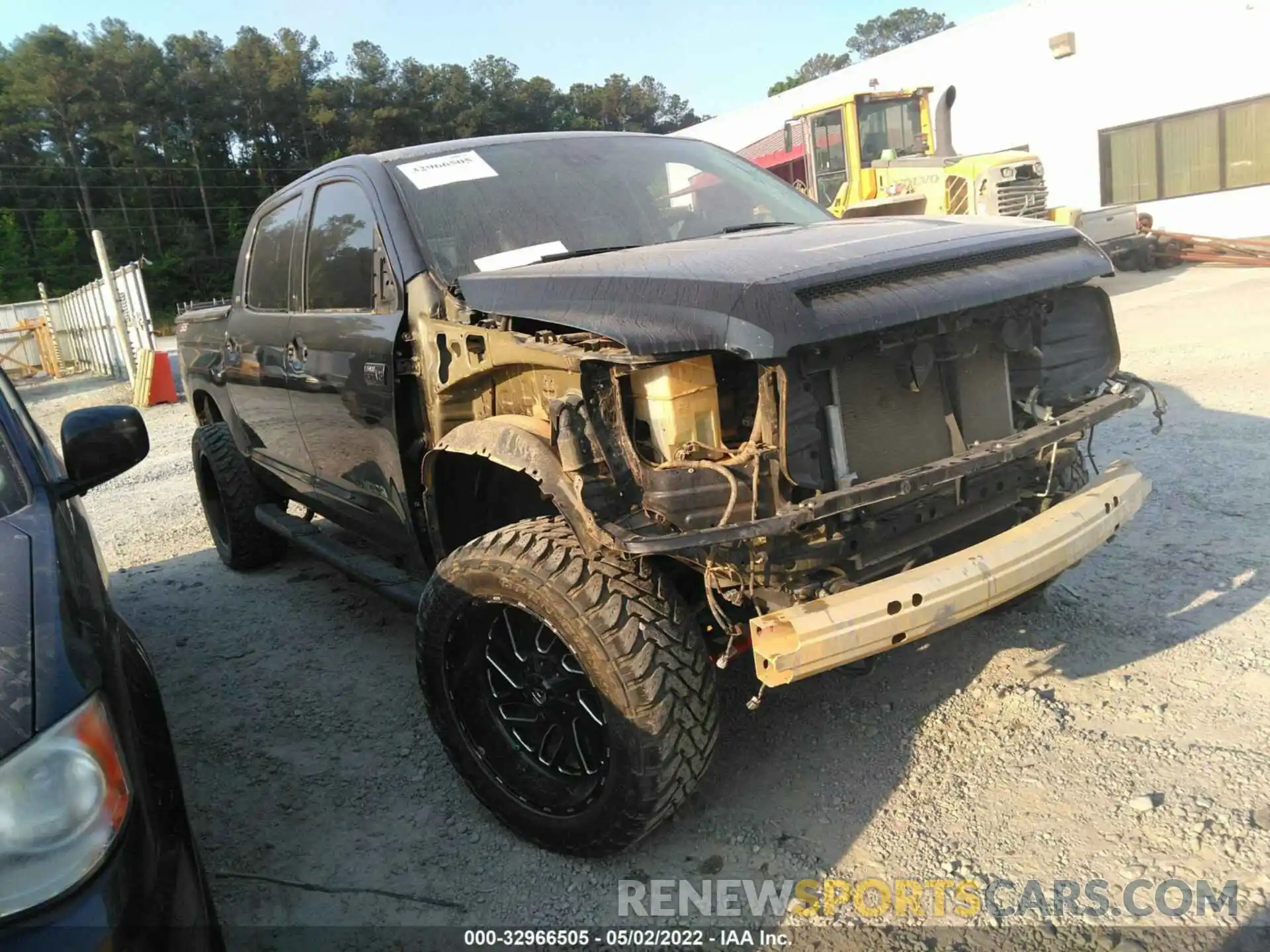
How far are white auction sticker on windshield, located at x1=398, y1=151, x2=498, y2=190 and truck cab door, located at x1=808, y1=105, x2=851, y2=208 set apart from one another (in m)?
11.3

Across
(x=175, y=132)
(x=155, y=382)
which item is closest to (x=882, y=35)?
A: (x=175, y=132)

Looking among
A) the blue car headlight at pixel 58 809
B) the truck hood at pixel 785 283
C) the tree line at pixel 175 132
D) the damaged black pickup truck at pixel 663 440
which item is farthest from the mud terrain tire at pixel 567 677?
the tree line at pixel 175 132

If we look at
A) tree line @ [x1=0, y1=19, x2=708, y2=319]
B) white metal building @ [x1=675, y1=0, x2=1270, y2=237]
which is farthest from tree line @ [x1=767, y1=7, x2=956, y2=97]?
white metal building @ [x1=675, y1=0, x2=1270, y2=237]

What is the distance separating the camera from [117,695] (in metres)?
1.88

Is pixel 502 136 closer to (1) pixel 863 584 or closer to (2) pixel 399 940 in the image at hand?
(1) pixel 863 584

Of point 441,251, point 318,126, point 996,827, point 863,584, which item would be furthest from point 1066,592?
point 318,126

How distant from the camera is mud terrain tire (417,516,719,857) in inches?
93.0

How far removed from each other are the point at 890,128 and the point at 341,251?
41.3ft

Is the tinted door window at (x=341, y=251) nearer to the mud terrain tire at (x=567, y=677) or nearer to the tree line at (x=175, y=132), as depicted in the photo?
the mud terrain tire at (x=567, y=677)

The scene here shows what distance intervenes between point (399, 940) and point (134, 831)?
0.95 m

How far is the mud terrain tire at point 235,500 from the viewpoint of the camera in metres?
5.16

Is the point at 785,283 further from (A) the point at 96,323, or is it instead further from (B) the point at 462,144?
(A) the point at 96,323

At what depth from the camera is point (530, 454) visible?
8.27ft

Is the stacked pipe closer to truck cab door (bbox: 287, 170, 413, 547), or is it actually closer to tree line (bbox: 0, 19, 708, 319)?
truck cab door (bbox: 287, 170, 413, 547)
